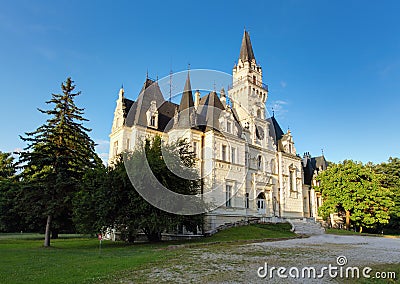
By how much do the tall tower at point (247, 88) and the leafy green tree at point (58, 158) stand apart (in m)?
20.2

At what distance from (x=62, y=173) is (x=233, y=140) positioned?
17265 millimetres

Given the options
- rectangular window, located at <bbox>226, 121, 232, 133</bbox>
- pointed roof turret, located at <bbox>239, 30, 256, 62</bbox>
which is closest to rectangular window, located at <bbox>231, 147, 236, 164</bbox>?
rectangular window, located at <bbox>226, 121, 232, 133</bbox>

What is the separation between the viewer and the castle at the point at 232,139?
3048 centimetres

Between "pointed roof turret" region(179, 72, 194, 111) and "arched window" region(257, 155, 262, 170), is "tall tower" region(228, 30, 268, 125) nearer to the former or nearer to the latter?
"arched window" region(257, 155, 262, 170)

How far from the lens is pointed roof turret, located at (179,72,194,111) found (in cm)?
3309

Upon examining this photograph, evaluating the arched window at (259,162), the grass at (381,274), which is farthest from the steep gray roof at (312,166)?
the grass at (381,274)

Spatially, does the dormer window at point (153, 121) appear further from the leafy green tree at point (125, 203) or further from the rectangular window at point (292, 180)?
the rectangular window at point (292, 180)

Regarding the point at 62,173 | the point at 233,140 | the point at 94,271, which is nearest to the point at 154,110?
the point at 233,140

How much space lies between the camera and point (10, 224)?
34625 mm

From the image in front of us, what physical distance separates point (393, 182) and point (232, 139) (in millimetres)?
29268

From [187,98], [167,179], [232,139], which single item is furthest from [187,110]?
[167,179]

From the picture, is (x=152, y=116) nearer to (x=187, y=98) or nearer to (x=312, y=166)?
(x=187, y=98)

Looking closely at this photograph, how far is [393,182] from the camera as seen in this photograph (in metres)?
46.4

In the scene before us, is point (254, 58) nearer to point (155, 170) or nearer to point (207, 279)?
point (155, 170)
